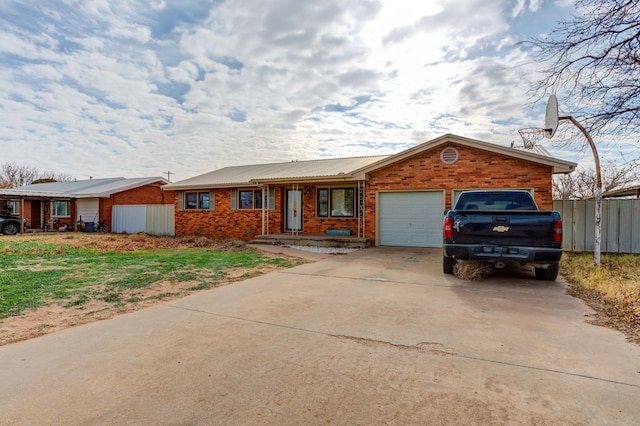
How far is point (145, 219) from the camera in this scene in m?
21.5

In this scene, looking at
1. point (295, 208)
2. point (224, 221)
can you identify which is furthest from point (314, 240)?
point (224, 221)

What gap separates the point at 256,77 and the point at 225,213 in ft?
23.5

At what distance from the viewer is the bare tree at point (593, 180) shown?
774cm

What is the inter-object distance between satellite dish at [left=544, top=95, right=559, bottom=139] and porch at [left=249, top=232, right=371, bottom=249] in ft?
21.8

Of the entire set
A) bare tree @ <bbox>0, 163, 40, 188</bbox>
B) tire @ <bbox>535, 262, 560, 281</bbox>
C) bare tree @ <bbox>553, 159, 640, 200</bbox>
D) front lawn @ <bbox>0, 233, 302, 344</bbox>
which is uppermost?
bare tree @ <bbox>0, 163, 40, 188</bbox>

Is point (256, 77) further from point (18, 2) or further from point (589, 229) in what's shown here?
point (589, 229)

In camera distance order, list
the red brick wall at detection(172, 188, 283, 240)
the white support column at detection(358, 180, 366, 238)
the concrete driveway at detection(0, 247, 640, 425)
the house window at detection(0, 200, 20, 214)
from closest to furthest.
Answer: the concrete driveway at detection(0, 247, 640, 425) < the white support column at detection(358, 180, 366, 238) < the red brick wall at detection(172, 188, 283, 240) < the house window at detection(0, 200, 20, 214)

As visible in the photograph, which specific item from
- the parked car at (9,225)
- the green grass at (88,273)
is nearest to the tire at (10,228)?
the parked car at (9,225)

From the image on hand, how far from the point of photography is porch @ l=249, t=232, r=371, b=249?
1295 cm

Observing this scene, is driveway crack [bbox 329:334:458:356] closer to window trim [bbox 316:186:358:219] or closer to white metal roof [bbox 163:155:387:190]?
white metal roof [bbox 163:155:387:190]

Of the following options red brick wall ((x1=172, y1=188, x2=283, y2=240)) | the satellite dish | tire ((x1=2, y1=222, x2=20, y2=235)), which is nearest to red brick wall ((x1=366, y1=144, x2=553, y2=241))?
the satellite dish

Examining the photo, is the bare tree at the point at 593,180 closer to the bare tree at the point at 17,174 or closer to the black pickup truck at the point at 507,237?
the black pickup truck at the point at 507,237

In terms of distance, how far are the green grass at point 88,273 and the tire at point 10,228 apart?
12.6m

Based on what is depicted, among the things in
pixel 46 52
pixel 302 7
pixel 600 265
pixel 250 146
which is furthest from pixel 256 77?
pixel 600 265
